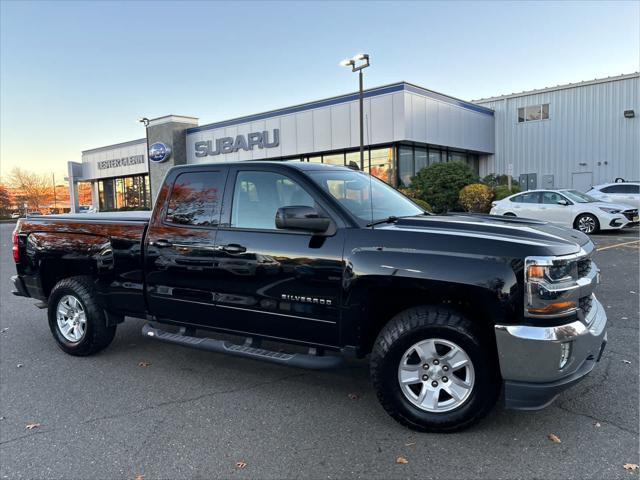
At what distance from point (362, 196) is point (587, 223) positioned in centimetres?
1423

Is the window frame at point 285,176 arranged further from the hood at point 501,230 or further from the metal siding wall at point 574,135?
the metal siding wall at point 574,135

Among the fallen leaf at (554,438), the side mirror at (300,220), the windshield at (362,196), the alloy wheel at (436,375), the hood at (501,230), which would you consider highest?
the windshield at (362,196)

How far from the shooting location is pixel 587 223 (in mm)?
15969

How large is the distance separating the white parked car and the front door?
45.0 feet

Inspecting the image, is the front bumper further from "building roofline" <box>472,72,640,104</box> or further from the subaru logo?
the subaru logo

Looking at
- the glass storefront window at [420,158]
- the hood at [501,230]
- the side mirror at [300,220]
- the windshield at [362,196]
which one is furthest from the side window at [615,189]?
the side mirror at [300,220]

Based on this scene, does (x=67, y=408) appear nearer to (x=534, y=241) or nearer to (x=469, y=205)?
(x=534, y=241)

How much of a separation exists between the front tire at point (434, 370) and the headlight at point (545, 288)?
404 millimetres

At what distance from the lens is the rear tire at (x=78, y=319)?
5.07 meters

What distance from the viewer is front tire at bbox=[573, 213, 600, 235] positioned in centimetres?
1581

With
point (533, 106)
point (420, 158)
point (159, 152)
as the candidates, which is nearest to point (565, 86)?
point (533, 106)

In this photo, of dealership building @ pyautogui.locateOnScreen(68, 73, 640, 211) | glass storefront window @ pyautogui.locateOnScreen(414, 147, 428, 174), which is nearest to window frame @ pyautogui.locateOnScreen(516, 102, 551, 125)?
dealership building @ pyautogui.locateOnScreen(68, 73, 640, 211)

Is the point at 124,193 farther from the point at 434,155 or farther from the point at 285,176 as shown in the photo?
the point at 285,176

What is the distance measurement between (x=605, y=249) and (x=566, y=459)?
10.7 m
